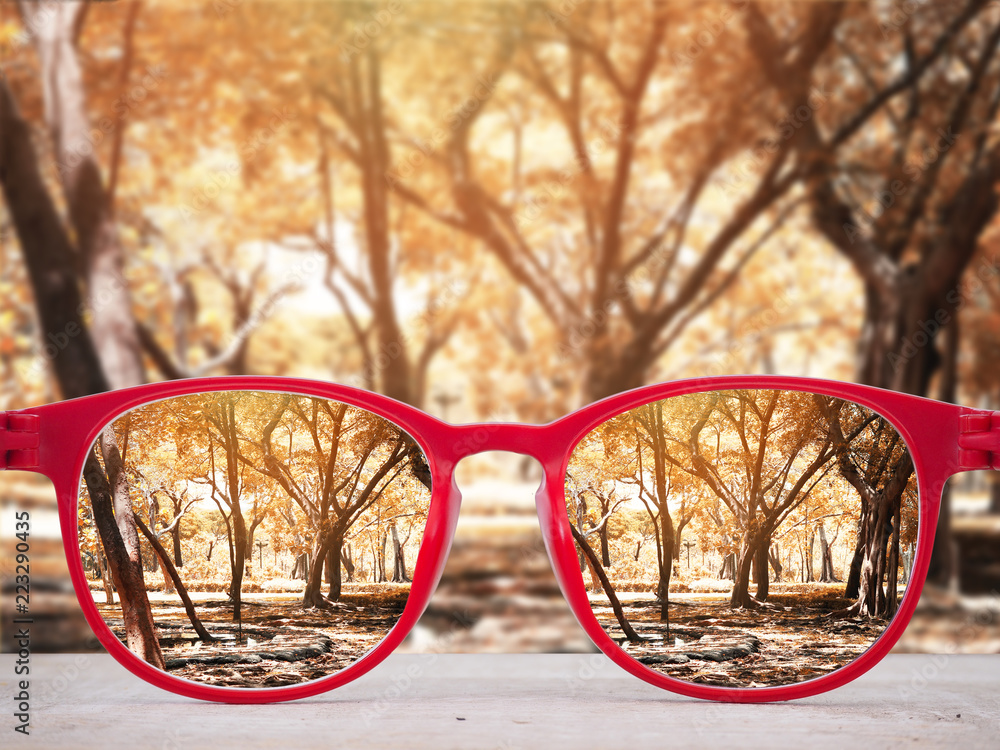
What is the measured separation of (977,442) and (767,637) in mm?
182

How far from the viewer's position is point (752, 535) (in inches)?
18.9

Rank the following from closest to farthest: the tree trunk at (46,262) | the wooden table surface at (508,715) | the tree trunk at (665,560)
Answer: the wooden table surface at (508,715) → the tree trunk at (665,560) → the tree trunk at (46,262)

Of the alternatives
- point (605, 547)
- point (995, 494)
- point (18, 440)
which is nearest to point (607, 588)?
point (605, 547)

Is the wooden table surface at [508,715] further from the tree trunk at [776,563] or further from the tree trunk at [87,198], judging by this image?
the tree trunk at [87,198]

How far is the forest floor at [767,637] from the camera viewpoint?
1.57 feet

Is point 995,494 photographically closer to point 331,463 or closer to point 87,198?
point 331,463

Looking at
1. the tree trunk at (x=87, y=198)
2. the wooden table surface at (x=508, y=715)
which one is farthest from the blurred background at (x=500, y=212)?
the wooden table surface at (x=508, y=715)

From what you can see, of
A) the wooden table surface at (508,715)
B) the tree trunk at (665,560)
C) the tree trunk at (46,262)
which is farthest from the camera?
the tree trunk at (46,262)

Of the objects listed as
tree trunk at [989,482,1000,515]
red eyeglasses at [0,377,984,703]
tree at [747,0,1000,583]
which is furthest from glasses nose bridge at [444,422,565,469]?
tree trunk at [989,482,1000,515]

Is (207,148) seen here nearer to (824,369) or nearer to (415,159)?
(415,159)

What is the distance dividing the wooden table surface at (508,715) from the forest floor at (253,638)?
20 millimetres

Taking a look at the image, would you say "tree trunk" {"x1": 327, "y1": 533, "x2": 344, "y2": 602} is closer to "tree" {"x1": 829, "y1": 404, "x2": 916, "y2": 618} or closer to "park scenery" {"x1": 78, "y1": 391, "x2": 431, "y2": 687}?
"park scenery" {"x1": 78, "y1": 391, "x2": 431, "y2": 687}

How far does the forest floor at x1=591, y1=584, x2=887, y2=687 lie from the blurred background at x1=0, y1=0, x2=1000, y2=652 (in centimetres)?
33

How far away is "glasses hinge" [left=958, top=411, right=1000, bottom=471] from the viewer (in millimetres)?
481
